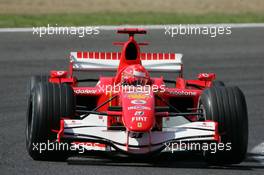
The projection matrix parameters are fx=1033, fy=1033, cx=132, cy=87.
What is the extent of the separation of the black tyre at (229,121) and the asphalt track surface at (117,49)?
0.43 ft

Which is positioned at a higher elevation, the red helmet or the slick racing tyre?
the red helmet

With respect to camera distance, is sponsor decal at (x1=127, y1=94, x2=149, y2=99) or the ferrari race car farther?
sponsor decal at (x1=127, y1=94, x2=149, y2=99)

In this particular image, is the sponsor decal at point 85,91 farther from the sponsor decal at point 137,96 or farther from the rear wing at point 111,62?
the rear wing at point 111,62

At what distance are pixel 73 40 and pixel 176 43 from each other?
2.67 meters

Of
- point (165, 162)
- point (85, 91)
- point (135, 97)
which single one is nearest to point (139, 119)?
point (135, 97)

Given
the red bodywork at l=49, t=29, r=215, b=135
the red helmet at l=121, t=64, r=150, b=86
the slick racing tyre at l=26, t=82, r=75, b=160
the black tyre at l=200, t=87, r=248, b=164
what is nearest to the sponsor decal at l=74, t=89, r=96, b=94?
the red bodywork at l=49, t=29, r=215, b=135

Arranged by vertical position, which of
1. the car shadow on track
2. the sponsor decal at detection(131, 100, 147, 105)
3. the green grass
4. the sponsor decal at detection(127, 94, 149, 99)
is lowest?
the car shadow on track

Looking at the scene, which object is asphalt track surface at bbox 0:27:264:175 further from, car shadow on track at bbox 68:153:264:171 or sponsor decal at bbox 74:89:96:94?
sponsor decal at bbox 74:89:96:94

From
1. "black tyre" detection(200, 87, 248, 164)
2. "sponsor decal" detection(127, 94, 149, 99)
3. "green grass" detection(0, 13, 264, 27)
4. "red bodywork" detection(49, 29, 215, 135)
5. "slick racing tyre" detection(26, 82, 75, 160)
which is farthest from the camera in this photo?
"green grass" detection(0, 13, 264, 27)

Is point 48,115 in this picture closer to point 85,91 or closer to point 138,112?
point 138,112

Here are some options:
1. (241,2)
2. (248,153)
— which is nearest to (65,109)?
(248,153)

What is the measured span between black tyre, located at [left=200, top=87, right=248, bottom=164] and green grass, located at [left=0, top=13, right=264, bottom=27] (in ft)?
55.4

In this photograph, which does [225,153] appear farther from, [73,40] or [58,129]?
[73,40]

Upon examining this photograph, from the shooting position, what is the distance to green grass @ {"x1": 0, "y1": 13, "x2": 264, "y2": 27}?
1169 inches
